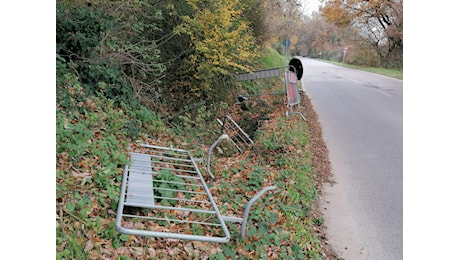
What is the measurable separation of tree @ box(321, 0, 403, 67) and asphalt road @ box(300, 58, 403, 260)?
22.4 meters

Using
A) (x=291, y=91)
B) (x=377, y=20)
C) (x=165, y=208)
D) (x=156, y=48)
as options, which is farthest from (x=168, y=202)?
(x=377, y=20)

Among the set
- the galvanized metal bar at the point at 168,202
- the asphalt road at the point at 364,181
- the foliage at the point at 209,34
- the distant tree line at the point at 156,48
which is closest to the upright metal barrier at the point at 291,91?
the asphalt road at the point at 364,181

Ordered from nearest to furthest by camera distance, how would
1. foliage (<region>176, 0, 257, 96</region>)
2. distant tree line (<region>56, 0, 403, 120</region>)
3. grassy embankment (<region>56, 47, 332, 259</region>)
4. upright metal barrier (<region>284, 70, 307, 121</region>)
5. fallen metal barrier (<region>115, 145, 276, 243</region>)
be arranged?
grassy embankment (<region>56, 47, 332, 259</region>) < fallen metal barrier (<region>115, 145, 276, 243</region>) < distant tree line (<region>56, 0, 403, 120</region>) < foliage (<region>176, 0, 257, 96</region>) < upright metal barrier (<region>284, 70, 307, 121</region>)

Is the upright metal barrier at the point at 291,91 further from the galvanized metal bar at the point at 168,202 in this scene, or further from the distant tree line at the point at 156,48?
the galvanized metal bar at the point at 168,202

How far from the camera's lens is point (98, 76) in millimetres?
6883

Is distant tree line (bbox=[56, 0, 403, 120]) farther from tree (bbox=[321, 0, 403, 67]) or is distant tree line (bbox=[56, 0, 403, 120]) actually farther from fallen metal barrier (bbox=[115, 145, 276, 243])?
tree (bbox=[321, 0, 403, 67])

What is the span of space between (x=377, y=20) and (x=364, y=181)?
33546mm

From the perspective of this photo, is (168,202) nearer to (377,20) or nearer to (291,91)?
(291,91)

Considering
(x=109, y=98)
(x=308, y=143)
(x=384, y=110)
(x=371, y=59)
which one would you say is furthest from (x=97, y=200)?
(x=371, y=59)

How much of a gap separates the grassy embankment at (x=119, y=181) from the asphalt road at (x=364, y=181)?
408 mm

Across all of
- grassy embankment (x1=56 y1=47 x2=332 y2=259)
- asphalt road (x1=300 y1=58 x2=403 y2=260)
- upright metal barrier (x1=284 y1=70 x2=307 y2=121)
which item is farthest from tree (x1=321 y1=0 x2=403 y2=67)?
grassy embankment (x1=56 y1=47 x2=332 y2=259)

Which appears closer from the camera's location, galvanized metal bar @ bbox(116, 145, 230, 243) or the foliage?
galvanized metal bar @ bbox(116, 145, 230, 243)

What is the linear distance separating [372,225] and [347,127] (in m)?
5.66

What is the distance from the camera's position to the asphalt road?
4.63m
